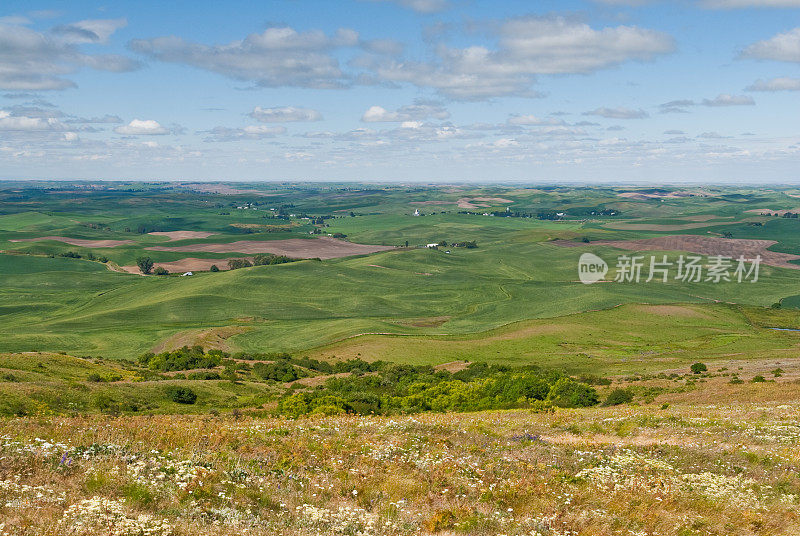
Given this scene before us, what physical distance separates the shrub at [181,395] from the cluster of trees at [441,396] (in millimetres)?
7950

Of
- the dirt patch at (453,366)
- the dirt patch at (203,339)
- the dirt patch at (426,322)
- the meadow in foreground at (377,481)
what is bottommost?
the dirt patch at (426,322)

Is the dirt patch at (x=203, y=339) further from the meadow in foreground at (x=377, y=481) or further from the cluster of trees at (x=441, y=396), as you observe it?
the meadow in foreground at (x=377, y=481)

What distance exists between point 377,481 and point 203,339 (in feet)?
291

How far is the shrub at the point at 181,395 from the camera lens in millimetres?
44991

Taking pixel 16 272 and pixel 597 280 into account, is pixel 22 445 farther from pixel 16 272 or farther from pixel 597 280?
pixel 16 272

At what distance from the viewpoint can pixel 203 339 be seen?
97.1 meters

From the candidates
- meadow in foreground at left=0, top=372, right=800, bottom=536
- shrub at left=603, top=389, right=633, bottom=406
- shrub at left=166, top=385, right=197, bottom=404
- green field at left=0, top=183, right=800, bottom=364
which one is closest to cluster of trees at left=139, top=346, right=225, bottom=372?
green field at left=0, top=183, right=800, bottom=364

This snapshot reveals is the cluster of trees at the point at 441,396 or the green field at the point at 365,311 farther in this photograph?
the green field at the point at 365,311

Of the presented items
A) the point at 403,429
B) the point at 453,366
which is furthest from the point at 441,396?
the point at 453,366

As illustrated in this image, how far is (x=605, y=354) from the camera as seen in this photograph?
86.6m

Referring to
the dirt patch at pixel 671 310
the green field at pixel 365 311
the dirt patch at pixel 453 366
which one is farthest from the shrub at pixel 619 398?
the dirt patch at pixel 671 310

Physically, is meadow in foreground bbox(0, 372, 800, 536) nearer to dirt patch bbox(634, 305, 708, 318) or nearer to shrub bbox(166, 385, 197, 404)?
shrub bbox(166, 385, 197, 404)

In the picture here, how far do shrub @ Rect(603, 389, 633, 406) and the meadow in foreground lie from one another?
64.5 ft

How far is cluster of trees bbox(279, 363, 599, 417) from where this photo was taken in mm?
41531
